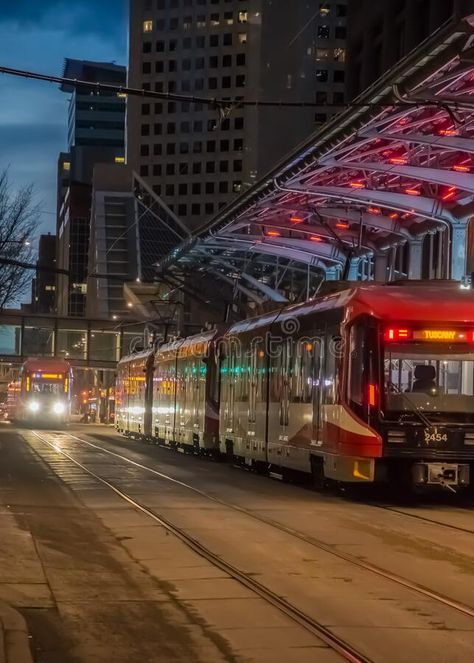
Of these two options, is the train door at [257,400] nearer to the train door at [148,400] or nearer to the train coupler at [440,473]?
the train coupler at [440,473]

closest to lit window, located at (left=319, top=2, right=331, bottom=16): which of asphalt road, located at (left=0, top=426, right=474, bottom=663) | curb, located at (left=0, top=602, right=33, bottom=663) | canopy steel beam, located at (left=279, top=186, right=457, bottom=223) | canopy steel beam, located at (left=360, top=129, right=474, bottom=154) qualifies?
canopy steel beam, located at (left=279, top=186, right=457, bottom=223)

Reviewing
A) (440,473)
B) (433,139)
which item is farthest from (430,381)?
(433,139)

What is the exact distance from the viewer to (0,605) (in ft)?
27.3

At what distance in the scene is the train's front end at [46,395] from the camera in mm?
55812

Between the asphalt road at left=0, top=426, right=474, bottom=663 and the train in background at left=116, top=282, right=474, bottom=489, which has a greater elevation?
the train in background at left=116, top=282, right=474, bottom=489

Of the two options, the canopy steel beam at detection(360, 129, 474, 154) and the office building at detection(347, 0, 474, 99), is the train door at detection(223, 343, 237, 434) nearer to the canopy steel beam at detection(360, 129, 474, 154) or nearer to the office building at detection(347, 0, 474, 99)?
the canopy steel beam at detection(360, 129, 474, 154)

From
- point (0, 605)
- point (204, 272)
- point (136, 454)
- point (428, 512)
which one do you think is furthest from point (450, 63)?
point (204, 272)

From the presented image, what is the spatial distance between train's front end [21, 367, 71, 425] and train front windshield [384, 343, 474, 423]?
4101 centimetres

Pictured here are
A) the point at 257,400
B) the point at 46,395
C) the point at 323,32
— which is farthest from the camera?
the point at 323,32

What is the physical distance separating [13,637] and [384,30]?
41910 millimetres

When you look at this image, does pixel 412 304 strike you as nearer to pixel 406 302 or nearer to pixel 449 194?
pixel 406 302

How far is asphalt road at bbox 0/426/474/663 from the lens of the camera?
7.69 meters

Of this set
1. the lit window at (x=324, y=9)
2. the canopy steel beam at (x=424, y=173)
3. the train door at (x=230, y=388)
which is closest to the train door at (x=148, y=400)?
the train door at (x=230, y=388)

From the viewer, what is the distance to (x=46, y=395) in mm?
56250
